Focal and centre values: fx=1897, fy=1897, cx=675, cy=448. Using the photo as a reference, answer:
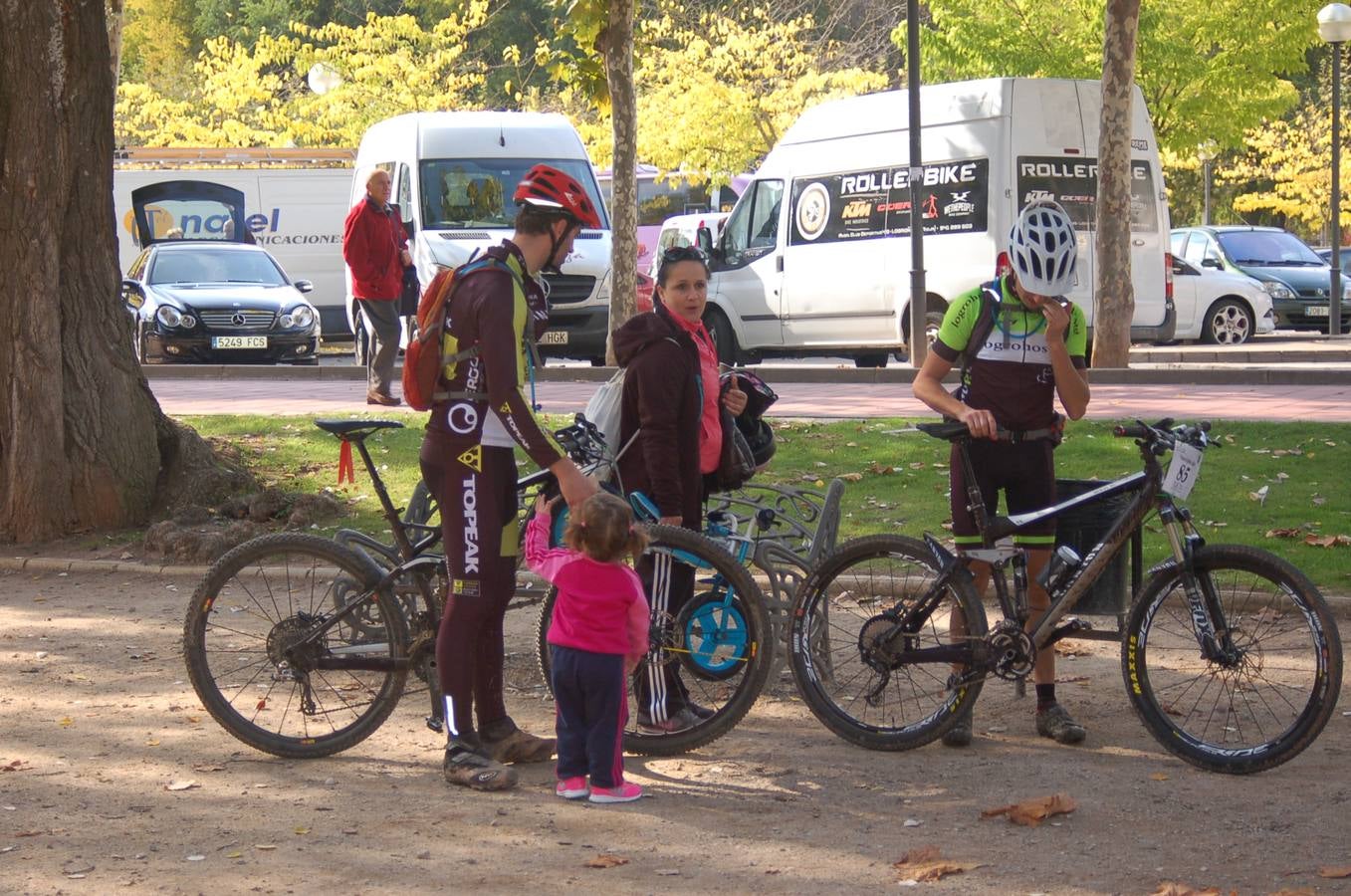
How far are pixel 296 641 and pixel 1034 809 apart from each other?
7.91ft

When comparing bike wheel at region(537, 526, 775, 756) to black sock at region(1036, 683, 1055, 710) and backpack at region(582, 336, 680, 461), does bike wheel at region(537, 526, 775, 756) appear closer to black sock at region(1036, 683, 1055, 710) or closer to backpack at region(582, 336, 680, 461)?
backpack at region(582, 336, 680, 461)

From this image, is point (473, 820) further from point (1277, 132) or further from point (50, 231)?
point (1277, 132)

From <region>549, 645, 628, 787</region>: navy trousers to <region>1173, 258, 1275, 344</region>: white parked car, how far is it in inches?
839

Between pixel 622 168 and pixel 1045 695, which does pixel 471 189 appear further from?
pixel 1045 695

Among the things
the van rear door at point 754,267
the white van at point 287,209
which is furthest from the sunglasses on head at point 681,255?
the white van at point 287,209

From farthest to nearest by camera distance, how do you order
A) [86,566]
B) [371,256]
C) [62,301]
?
[371,256] → [62,301] → [86,566]

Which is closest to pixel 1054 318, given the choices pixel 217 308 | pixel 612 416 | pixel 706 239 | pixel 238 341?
pixel 612 416

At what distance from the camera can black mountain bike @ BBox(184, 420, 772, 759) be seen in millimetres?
6020

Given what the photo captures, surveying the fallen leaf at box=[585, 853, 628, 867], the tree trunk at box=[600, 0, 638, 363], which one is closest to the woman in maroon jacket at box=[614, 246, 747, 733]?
the fallen leaf at box=[585, 853, 628, 867]

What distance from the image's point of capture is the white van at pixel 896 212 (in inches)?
786

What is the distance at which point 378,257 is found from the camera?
50.0 ft

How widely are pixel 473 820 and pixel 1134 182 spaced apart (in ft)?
54.9

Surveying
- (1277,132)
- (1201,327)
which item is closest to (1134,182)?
(1201,327)

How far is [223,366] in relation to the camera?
20.9m
